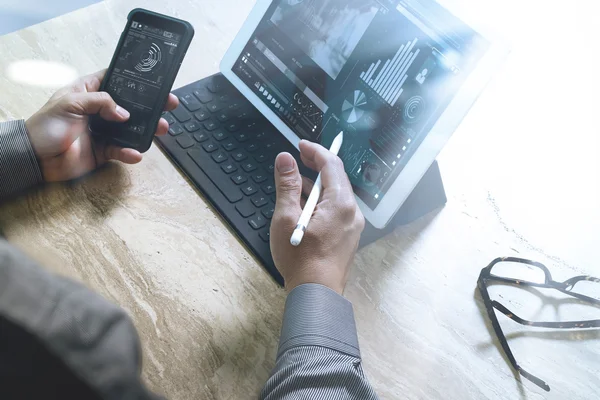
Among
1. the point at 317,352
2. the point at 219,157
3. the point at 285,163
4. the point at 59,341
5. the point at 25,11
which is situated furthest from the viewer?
the point at 25,11

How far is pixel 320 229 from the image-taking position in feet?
2.01

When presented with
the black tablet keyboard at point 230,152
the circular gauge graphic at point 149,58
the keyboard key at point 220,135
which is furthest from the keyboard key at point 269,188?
the circular gauge graphic at point 149,58

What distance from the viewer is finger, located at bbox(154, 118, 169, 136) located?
0.73 m

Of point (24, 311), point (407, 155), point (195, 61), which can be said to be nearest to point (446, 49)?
point (407, 155)

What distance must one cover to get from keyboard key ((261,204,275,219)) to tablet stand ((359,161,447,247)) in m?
0.12

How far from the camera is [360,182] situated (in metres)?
0.70

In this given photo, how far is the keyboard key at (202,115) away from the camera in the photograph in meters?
0.78

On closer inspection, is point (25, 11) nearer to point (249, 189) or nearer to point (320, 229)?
point (249, 189)

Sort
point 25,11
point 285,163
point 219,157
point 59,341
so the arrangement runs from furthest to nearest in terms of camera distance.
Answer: point 25,11, point 219,157, point 285,163, point 59,341

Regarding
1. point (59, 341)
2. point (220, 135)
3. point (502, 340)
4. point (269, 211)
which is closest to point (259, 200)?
point (269, 211)

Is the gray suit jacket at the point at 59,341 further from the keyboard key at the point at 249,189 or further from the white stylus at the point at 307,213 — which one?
the keyboard key at the point at 249,189

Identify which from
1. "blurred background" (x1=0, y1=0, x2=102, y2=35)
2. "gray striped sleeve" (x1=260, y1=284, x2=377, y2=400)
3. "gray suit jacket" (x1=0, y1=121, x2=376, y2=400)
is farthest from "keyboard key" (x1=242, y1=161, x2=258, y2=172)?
"blurred background" (x1=0, y1=0, x2=102, y2=35)

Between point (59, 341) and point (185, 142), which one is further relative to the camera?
point (185, 142)

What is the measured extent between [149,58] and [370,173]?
1.10 ft
